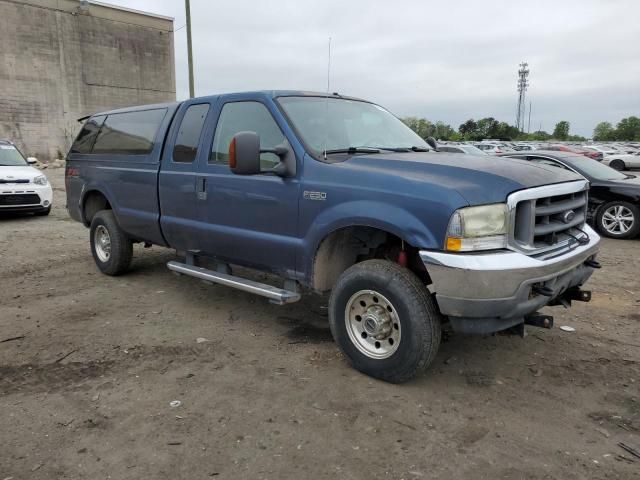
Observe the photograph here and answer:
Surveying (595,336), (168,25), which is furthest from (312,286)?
(168,25)

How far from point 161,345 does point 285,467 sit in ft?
6.54

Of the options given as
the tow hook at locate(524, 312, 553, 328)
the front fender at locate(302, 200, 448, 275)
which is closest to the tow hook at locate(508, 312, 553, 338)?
the tow hook at locate(524, 312, 553, 328)

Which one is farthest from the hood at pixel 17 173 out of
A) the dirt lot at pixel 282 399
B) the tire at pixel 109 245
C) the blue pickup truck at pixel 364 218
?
the blue pickup truck at pixel 364 218

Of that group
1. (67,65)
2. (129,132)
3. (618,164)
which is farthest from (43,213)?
(67,65)

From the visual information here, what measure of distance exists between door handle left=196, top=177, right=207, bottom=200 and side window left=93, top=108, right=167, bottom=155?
1044mm

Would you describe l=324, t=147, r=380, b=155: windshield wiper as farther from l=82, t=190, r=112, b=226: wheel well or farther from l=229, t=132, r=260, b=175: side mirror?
l=82, t=190, r=112, b=226: wheel well

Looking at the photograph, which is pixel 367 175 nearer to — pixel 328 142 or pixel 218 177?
pixel 328 142

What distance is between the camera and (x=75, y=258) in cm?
738

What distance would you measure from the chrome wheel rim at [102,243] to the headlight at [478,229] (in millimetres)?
4632

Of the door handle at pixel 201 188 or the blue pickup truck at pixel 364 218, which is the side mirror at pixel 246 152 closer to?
the blue pickup truck at pixel 364 218

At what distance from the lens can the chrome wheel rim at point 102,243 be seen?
20.8 ft

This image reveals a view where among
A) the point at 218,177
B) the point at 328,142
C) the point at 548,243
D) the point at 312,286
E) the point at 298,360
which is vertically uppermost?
the point at 328,142

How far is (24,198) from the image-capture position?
34.6 feet

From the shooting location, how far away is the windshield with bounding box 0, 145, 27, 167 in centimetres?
1123
